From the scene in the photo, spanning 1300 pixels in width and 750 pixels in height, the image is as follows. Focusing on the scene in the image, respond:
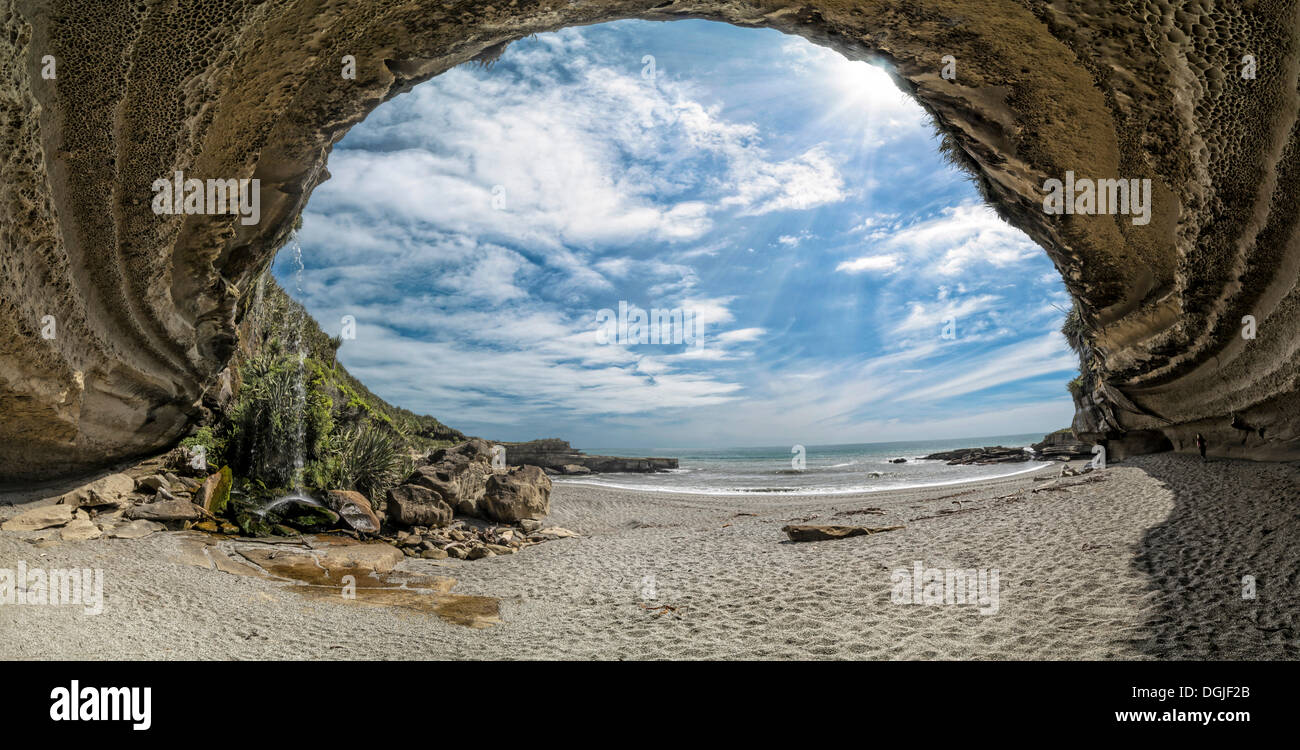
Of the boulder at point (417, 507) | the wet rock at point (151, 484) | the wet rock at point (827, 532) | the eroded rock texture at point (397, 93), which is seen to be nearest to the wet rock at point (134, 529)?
the wet rock at point (151, 484)

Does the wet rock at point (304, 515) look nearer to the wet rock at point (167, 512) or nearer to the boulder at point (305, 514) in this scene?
the boulder at point (305, 514)

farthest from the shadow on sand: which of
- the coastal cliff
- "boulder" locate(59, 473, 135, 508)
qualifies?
the coastal cliff

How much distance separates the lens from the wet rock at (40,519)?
212 inches

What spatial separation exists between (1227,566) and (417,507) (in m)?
10.6

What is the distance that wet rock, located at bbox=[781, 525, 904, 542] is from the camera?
28.3 feet

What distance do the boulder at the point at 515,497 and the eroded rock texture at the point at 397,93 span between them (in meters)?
6.08

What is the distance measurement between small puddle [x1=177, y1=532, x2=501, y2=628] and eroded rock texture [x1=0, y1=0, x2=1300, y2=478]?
1968 mm

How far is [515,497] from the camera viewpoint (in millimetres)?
11773

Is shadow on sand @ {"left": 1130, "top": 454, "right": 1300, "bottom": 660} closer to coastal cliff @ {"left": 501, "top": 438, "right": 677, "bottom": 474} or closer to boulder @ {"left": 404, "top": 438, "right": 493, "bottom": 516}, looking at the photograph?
boulder @ {"left": 404, "top": 438, "right": 493, "bottom": 516}

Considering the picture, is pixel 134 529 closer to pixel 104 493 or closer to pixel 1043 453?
pixel 104 493

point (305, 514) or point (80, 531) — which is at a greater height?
point (80, 531)

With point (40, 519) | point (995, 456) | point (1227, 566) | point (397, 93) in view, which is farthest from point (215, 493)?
point (995, 456)

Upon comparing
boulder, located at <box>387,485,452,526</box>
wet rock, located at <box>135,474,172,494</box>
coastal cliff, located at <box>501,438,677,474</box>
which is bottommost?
coastal cliff, located at <box>501,438,677,474</box>
